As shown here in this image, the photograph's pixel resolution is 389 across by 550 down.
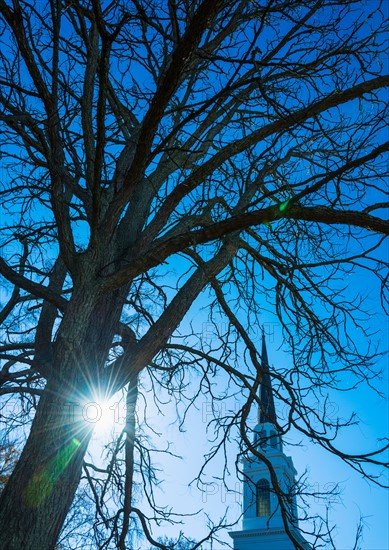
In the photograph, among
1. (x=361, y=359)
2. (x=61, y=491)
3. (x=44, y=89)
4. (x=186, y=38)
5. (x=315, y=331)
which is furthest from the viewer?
(x=315, y=331)

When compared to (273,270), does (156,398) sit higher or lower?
lower

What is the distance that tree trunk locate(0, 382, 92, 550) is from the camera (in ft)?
6.03

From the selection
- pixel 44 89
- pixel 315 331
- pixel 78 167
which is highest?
pixel 78 167

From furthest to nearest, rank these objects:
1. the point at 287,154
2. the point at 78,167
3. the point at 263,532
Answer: the point at 263,532 → the point at 287,154 → the point at 78,167

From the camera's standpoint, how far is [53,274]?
3.61 metres

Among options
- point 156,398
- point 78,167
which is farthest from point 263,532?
point 78,167

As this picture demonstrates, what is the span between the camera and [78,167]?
12.5 ft

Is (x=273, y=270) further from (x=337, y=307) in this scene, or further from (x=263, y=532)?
(x=263, y=532)

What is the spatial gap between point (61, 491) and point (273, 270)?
3.10 m

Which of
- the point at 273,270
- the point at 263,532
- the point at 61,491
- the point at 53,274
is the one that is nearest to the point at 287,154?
the point at 273,270

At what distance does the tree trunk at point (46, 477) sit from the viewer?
1.84 m

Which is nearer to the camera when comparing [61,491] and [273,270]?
[61,491]

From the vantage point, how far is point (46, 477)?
6.57ft

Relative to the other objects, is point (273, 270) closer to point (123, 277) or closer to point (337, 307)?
point (337, 307)
